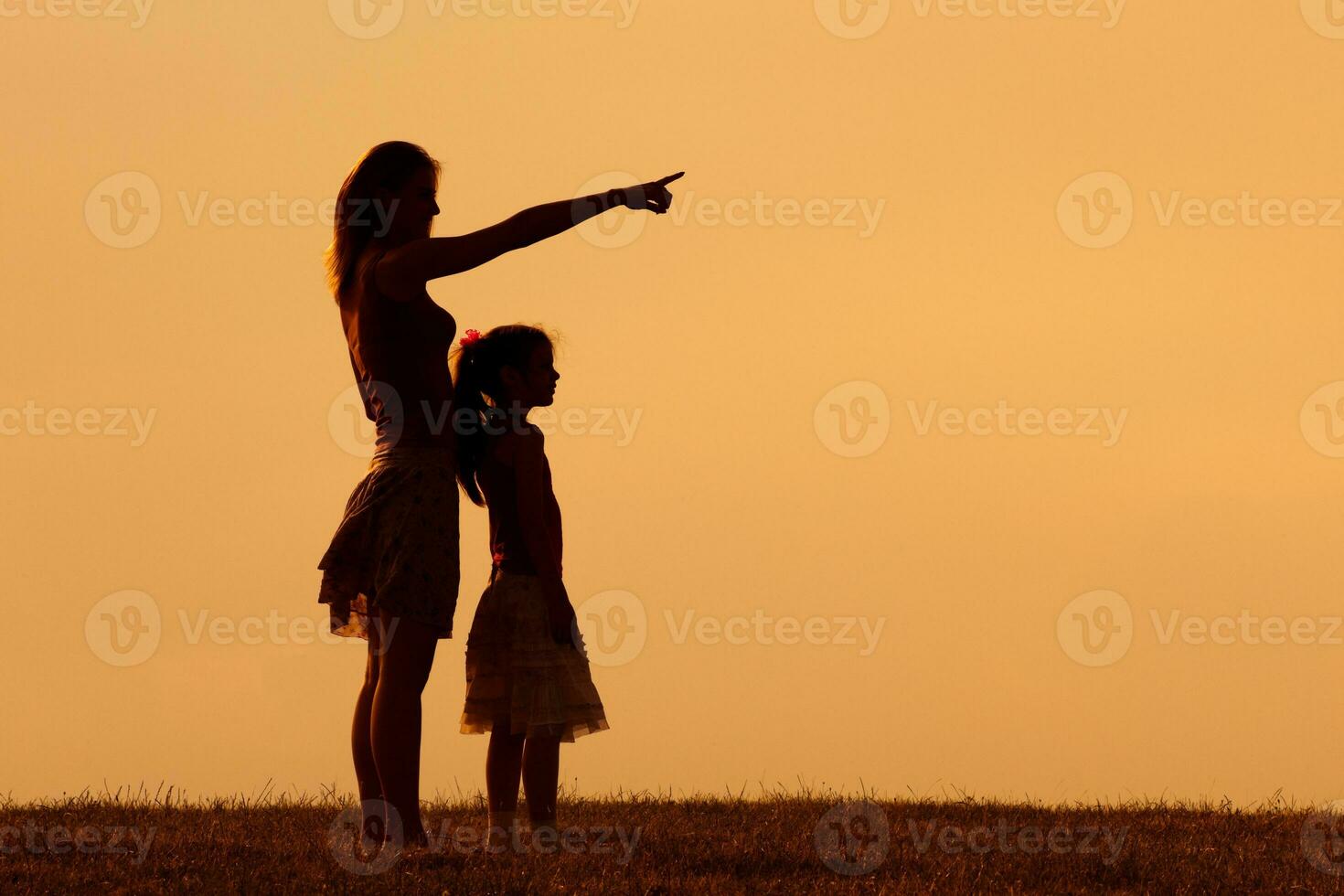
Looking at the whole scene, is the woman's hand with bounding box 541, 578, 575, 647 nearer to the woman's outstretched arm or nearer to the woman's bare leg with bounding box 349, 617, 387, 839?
the woman's bare leg with bounding box 349, 617, 387, 839

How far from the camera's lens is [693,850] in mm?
7930

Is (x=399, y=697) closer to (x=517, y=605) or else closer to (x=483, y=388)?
(x=517, y=605)

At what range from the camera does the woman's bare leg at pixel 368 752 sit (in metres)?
7.27

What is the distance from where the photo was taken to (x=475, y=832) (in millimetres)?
8297

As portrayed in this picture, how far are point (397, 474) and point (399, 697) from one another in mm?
940

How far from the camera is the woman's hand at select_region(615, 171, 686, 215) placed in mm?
6609

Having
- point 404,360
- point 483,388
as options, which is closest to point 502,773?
point 483,388

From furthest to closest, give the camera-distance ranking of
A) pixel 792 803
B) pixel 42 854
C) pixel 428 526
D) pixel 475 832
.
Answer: pixel 792 803, pixel 475 832, pixel 42 854, pixel 428 526

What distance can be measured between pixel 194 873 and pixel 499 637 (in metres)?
1.70

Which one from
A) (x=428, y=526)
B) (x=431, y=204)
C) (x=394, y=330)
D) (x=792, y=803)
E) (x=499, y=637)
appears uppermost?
(x=431, y=204)

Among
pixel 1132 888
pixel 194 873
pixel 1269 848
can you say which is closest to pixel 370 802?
pixel 194 873

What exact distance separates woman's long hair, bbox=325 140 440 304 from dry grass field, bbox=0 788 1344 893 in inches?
102

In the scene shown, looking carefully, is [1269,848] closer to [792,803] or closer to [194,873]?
[792,803]

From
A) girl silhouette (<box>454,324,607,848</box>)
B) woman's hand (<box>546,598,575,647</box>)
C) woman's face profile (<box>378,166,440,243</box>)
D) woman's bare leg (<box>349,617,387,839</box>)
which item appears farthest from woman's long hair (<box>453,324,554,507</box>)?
woman's bare leg (<box>349,617,387,839</box>)
